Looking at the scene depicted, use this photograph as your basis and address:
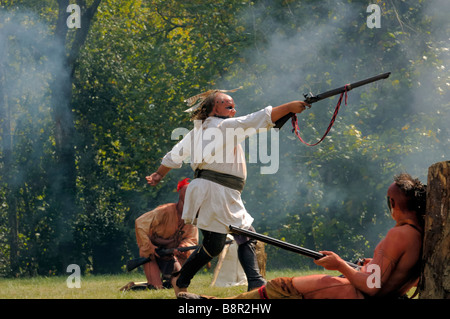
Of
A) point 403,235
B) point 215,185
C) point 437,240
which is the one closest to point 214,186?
point 215,185

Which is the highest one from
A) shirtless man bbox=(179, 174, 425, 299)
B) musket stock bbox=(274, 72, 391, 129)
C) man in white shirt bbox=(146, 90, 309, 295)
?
musket stock bbox=(274, 72, 391, 129)

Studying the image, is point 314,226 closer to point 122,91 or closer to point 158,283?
point 122,91

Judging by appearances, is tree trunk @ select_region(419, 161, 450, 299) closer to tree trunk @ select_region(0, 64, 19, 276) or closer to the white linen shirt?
the white linen shirt

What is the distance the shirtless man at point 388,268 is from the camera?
3.93 meters

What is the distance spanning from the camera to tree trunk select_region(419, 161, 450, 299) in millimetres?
3879

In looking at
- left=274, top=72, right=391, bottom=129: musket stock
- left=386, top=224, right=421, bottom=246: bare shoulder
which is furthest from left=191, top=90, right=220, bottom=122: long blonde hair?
left=386, top=224, right=421, bottom=246: bare shoulder

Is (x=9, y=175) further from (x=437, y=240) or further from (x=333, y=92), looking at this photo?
(x=437, y=240)

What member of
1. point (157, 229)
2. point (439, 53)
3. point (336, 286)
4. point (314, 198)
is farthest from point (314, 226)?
point (336, 286)

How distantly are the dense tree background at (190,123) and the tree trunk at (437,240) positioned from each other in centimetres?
807

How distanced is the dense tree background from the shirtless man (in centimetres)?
794

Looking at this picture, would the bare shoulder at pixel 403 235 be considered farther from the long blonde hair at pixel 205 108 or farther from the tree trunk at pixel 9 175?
the tree trunk at pixel 9 175

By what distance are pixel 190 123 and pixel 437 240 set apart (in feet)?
29.2

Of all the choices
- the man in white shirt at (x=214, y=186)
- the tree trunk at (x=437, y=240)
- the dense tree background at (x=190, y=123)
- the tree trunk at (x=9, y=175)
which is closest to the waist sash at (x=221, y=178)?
the man in white shirt at (x=214, y=186)
